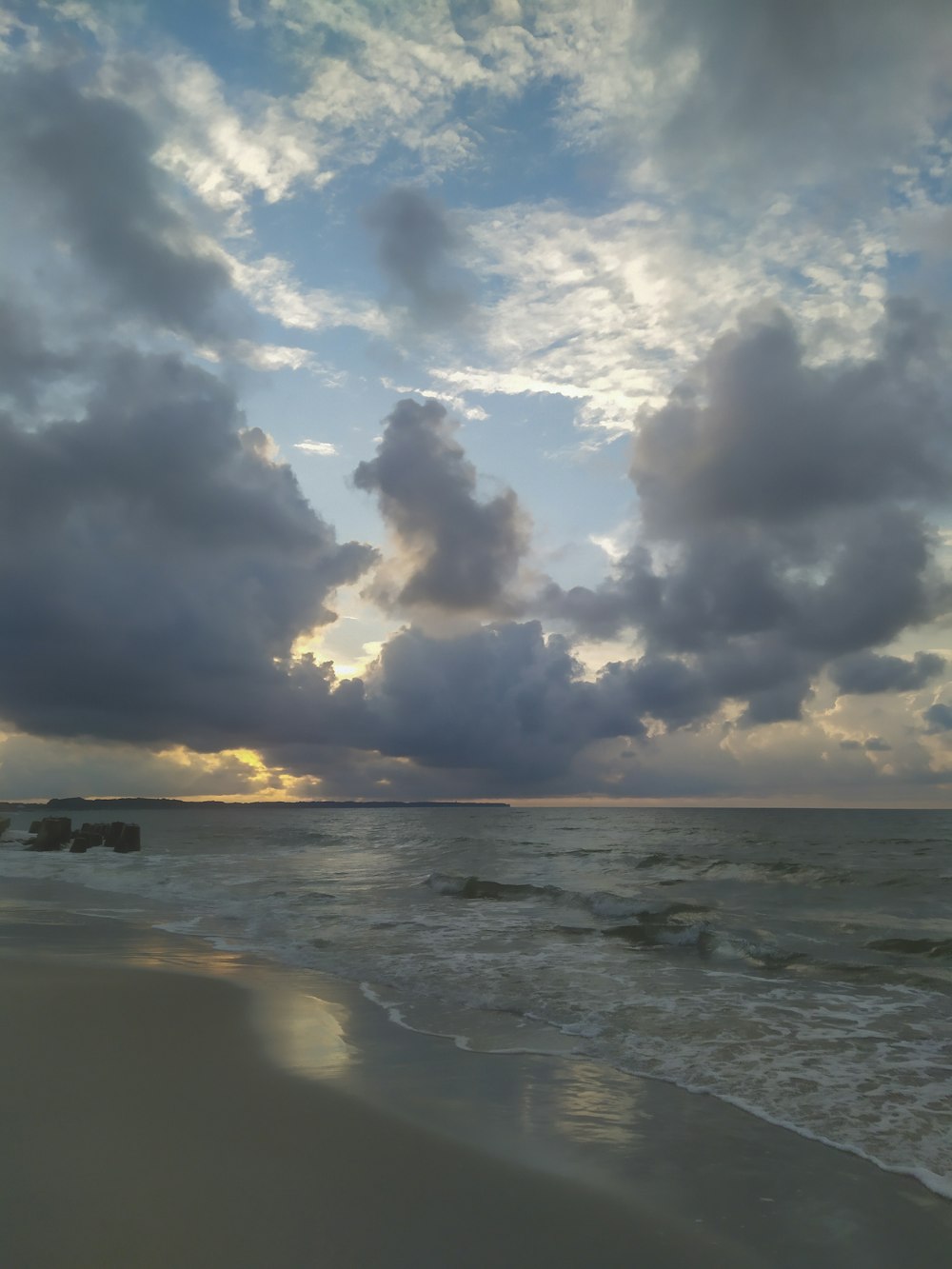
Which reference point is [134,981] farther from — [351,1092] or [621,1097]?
[621,1097]

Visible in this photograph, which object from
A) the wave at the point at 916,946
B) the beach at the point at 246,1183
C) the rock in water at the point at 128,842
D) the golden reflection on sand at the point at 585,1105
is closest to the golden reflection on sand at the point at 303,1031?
the beach at the point at 246,1183

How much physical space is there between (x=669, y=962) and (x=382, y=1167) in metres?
8.90

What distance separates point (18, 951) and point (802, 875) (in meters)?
23.9

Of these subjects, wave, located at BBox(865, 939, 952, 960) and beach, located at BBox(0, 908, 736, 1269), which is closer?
beach, located at BBox(0, 908, 736, 1269)

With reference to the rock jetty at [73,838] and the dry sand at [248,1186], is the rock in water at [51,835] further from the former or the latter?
the dry sand at [248,1186]

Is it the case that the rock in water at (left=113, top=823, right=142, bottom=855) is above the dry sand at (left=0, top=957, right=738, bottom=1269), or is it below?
below

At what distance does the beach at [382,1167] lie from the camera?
3594mm

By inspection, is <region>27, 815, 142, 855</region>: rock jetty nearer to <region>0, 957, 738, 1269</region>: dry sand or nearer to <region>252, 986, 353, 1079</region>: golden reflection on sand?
<region>252, 986, 353, 1079</region>: golden reflection on sand

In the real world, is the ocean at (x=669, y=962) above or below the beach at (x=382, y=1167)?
below

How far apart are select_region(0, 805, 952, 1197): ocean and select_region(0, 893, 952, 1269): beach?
2.43ft

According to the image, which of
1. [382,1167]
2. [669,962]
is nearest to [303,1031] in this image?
[382,1167]

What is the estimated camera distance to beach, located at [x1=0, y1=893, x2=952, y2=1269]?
359cm

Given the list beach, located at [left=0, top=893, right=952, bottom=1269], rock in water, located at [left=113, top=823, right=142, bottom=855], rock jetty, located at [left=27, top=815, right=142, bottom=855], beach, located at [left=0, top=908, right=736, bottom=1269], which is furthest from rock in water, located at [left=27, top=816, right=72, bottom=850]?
beach, located at [left=0, top=908, right=736, bottom=1269]

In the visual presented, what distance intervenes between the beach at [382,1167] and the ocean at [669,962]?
29.1 inches
